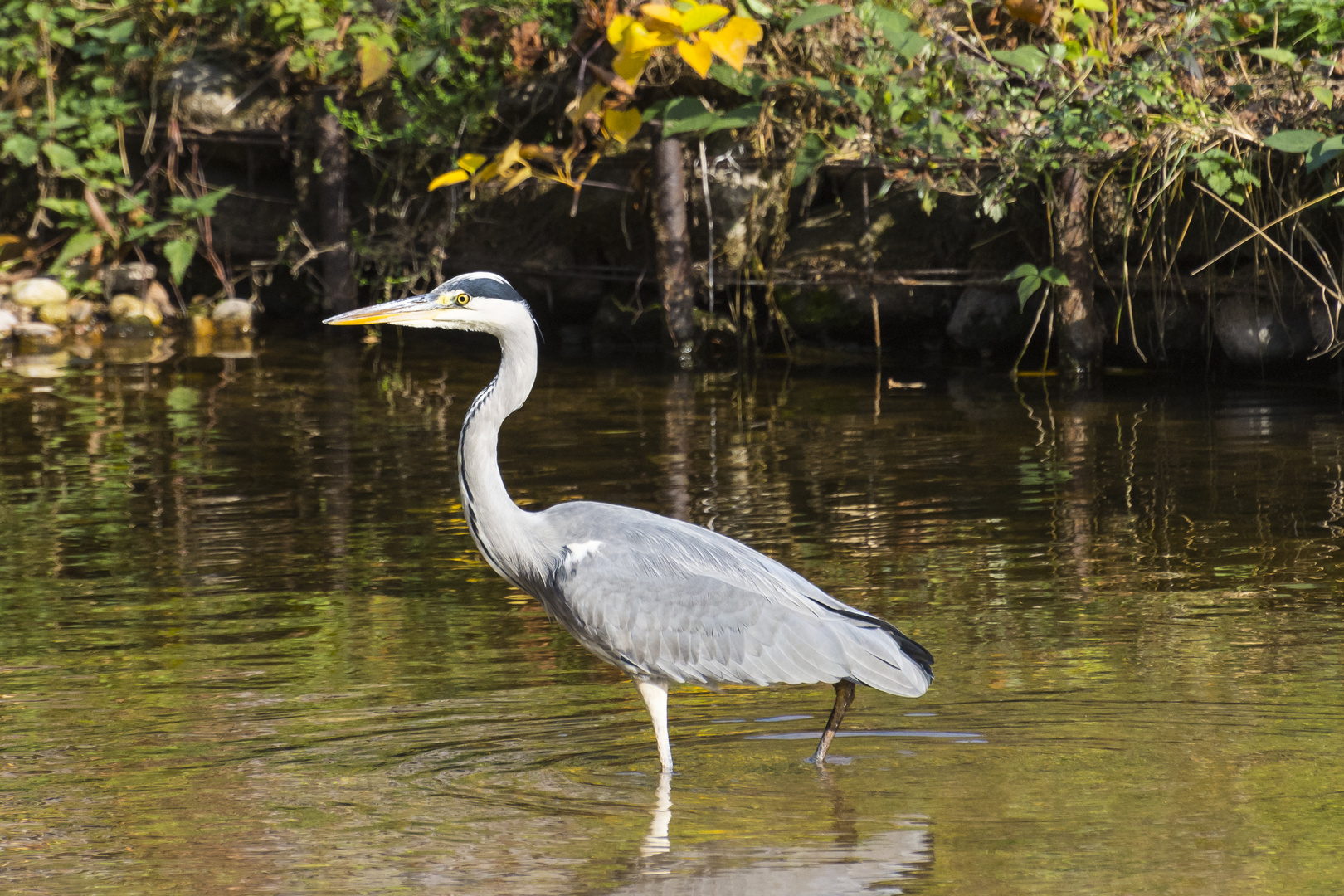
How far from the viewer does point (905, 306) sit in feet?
40.7

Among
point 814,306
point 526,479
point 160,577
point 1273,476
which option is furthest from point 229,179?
point 1273,476

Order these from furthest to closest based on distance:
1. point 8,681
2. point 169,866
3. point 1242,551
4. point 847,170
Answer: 1. point 847,170
2. point 1242,551
3. point 8,681
4. point 169,866

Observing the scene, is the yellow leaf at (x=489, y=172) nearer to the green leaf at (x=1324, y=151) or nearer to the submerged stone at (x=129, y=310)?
the submerged stone at (x=129, y=310)

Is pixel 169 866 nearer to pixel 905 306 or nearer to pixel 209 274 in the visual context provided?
pixel 905 306

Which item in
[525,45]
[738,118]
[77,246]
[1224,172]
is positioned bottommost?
[1224,172]

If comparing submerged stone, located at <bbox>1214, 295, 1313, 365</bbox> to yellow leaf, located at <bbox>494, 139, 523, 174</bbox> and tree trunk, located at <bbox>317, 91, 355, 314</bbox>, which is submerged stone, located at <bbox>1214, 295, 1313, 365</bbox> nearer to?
yellow leaf, located at <bbox>494, 139, 523, 174</bbox>

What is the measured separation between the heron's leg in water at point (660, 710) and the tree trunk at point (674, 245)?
771cm

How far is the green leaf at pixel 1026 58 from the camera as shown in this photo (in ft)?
31.3

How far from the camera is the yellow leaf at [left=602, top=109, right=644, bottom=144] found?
11266mm

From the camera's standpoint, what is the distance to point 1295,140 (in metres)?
8.52

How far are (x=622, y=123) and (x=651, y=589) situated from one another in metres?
7.47

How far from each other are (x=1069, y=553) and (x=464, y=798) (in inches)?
127

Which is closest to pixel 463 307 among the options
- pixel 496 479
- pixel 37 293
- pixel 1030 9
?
pixel 496 479

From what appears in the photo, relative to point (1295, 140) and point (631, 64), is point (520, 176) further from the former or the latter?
point (1295, 140)
